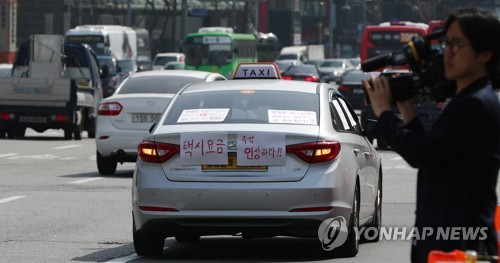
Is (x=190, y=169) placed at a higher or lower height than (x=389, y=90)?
lower

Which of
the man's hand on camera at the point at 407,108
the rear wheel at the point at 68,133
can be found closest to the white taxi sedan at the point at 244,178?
the man's hand on camera at the point at 407,108

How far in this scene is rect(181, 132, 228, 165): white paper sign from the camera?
10617mm

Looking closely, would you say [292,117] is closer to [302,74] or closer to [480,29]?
[480,29]

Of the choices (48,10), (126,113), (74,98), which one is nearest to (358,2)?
(48,10)

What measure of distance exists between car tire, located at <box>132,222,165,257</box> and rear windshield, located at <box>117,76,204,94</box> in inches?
386

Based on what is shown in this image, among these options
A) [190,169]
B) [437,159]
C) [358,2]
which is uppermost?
[437,159]

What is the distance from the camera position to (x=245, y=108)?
11305 millimetres

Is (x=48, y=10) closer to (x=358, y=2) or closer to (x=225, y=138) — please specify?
(x=358, y=2)

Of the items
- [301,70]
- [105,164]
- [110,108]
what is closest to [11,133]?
[105,164]

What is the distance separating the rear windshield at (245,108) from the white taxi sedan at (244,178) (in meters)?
0.02

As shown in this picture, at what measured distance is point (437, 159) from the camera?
17.5 feet

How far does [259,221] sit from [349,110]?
2.18 meters

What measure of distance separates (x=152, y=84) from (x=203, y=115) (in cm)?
1016

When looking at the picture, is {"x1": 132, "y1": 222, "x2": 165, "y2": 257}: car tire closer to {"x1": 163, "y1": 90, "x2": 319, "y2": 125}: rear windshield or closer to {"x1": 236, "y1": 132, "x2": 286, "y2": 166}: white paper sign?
{"x1": 163, "y1": 90, "x2": 319, "y2": 125}: rear windshield
